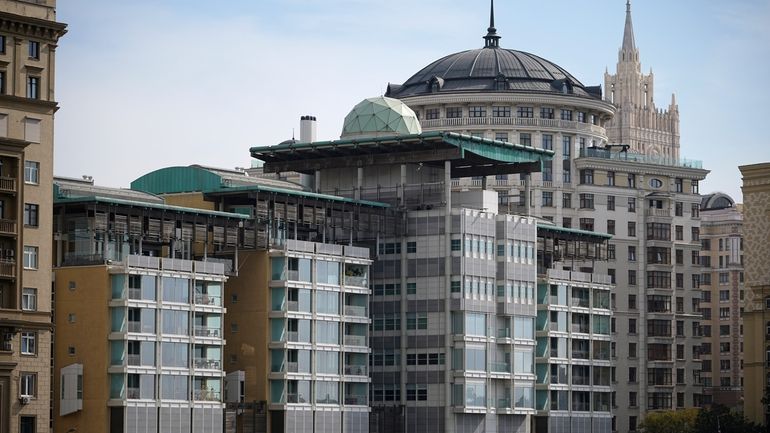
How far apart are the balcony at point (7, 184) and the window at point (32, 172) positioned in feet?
7.16

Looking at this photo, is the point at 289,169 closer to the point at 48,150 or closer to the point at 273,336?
the point at 273,336

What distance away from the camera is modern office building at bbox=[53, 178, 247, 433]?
153125mm

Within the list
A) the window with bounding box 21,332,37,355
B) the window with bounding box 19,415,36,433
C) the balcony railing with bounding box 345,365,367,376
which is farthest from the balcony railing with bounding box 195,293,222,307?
the window with bounding box 19,415,36,433

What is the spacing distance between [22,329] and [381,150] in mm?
52041

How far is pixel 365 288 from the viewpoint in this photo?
176 meters

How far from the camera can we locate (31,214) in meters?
143

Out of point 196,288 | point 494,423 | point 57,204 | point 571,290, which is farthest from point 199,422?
point 571,290

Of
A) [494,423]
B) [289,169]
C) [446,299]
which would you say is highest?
[289,169]

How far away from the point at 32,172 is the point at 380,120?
5354cm

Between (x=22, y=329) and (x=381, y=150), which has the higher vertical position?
(x=381, y=150)

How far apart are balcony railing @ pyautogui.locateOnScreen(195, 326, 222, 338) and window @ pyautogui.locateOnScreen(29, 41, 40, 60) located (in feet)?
93.3

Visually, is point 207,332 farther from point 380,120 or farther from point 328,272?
point 380,120

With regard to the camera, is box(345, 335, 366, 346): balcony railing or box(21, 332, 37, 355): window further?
box(345, 335, 366, 346): balcony railing

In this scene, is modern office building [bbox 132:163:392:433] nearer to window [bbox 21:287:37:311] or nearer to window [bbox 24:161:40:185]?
window [bbox 24:161:40:185]
